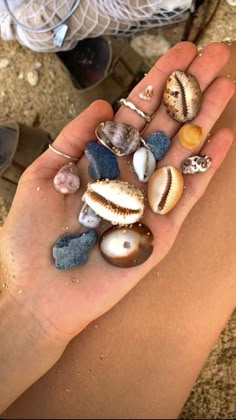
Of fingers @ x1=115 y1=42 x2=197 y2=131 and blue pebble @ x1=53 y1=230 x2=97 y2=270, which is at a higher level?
fingers @ x1=115 y1=42 x2=197 y2=131

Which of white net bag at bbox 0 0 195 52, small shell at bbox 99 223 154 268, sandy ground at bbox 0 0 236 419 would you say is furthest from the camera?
sandy ground at bbox 0 0 236 419

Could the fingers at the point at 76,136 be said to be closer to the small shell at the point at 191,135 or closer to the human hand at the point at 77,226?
the human hand at the point at 77,226

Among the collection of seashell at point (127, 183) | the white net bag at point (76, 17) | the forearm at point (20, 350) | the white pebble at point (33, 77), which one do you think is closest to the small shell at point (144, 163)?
the collection of seashell at point (127, 183)

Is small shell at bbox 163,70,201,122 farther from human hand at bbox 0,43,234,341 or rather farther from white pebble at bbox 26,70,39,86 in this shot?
white pebble at bbox 26,70,39,86

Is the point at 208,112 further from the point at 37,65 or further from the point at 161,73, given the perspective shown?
the point at 37,65

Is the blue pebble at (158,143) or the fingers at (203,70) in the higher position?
the fingers at (203,70)

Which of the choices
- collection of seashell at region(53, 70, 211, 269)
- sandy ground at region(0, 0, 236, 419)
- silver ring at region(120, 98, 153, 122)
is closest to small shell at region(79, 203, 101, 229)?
collection of seashell at region(53, 70, 211, 269)

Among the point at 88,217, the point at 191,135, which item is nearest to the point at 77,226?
the point at 88,217
